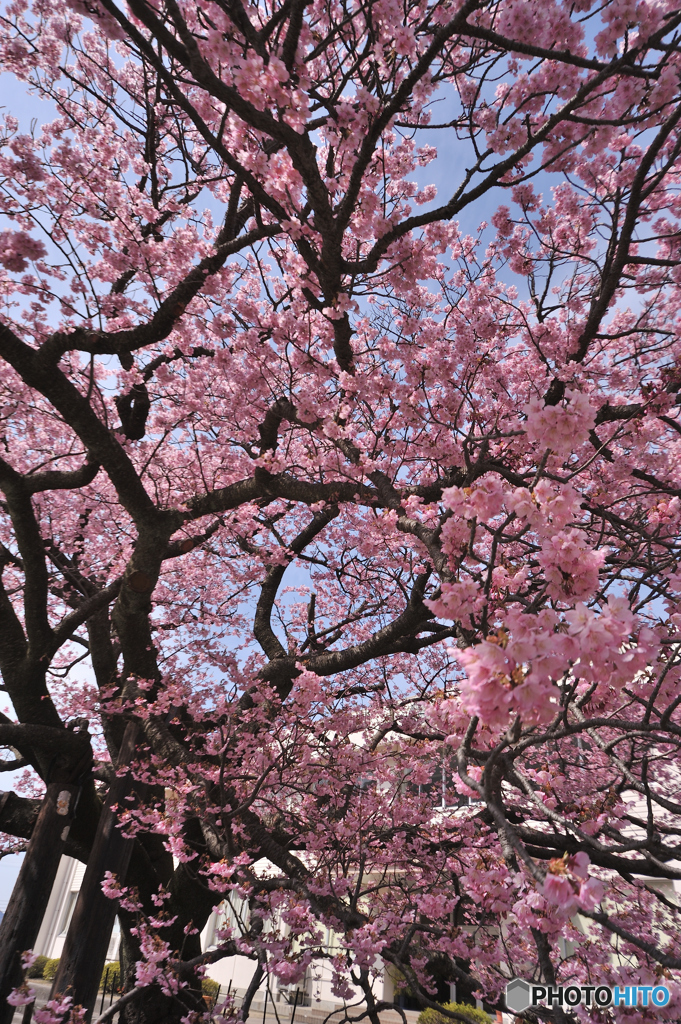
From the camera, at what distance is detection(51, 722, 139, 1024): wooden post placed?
3.59 metres

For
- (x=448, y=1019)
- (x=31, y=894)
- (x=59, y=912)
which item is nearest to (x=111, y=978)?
(x=448, y=1019)

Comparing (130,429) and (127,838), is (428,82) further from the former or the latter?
(127,838)

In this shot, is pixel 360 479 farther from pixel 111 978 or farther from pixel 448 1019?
pixel 111 978

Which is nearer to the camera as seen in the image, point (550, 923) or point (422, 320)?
point (550, 923)

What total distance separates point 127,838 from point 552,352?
6.65 metres

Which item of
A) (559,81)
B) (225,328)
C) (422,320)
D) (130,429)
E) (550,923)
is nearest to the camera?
(550,923)

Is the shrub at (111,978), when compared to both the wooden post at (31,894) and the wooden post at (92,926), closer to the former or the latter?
the wooden post at (31,894)

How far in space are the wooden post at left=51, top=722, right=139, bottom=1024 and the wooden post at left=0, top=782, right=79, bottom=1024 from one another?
47 cm

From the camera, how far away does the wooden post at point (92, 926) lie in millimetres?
3588

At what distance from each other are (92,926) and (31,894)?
2.91ft

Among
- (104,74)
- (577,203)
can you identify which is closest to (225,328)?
(104,74)

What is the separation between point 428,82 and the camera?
173 inches

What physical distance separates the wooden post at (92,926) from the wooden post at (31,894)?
18.7 inches

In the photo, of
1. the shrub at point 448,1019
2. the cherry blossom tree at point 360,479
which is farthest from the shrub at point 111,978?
the shrub at point 448,1019
